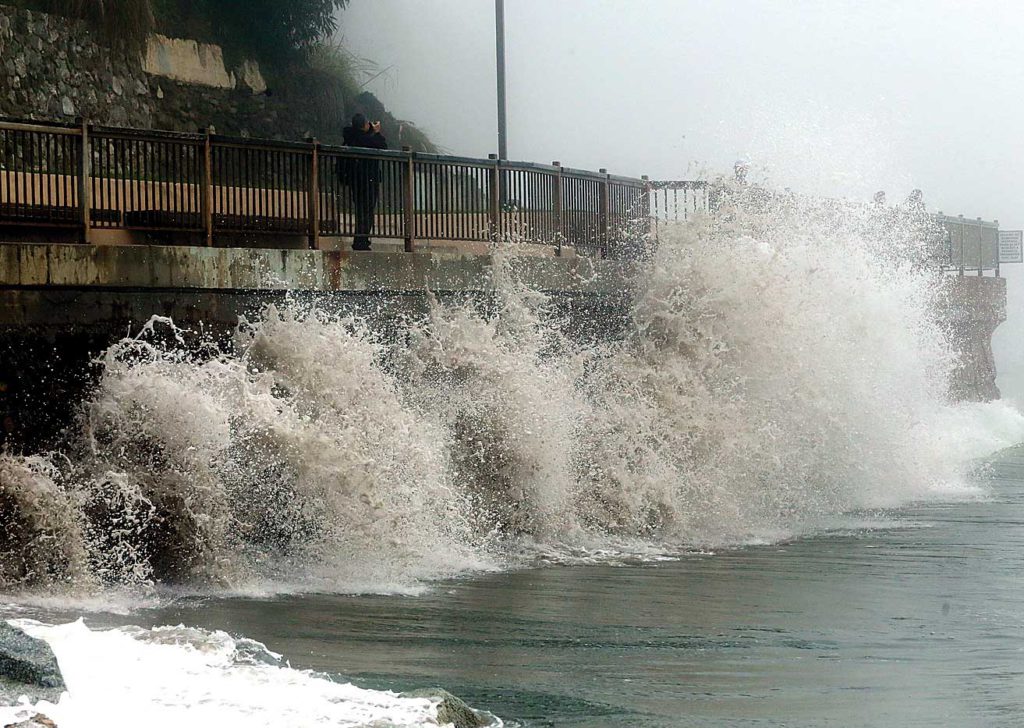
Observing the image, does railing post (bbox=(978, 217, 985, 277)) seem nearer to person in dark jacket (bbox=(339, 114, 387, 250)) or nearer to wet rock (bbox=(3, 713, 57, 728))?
person in dark jacket (bbox=(339, 114, 387, 250))

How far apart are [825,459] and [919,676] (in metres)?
9.92

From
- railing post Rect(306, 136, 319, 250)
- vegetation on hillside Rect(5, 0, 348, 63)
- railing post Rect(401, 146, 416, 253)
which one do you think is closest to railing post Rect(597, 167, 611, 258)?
railing post Rect(401, 146, 416, 253)

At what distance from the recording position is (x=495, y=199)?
15.7 m

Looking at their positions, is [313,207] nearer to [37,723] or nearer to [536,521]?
[536,521]

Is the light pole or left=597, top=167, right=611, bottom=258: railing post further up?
the light pole

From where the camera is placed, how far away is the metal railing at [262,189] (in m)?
11.7

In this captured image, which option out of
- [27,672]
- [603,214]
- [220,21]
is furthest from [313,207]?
[220,21]

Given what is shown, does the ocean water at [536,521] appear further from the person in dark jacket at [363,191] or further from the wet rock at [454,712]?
the person in dark jacket at [363,191]

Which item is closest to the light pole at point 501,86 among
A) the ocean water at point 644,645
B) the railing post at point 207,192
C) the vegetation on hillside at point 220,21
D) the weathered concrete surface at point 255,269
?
the vegetation on hillside at point 220,21

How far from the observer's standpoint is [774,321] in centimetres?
1642

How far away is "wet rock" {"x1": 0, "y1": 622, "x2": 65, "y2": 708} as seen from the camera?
5535 millimetres

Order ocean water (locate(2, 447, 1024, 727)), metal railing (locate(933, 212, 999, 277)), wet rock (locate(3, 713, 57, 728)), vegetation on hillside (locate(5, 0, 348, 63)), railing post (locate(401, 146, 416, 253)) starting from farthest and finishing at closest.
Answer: metal railing (locate(933, 212, 999, 277))
vegetation on hillside (locate(5, 0, 348, 63))
railing post (locate(401, 146, 416, 253))
ocean water (locate(2, 447, 1024, 727))
wet rock (locate(3, 713, 57, 728))

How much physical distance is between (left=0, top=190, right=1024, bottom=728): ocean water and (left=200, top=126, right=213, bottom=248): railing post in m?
1.08

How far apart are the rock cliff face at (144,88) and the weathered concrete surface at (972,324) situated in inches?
486
